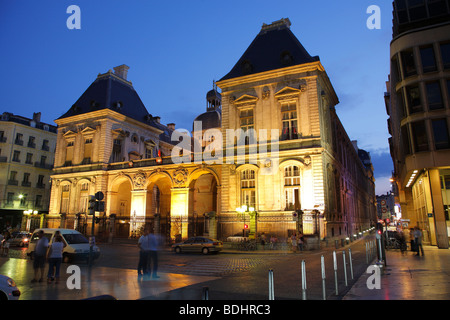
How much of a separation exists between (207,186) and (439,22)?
1208 inches

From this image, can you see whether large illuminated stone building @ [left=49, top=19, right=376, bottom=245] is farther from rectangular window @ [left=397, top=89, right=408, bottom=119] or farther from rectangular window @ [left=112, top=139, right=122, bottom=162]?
rectangular window @ [left=397, top=89, right=408, bottom=119]

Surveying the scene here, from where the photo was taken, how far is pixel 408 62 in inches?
1027

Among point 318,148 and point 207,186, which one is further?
point 207,186

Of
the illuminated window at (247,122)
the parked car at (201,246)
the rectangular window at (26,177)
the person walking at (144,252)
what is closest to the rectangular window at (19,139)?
the rectangular window at (26,177)

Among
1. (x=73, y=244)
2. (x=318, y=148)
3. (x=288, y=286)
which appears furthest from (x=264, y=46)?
(x=288, y=286)

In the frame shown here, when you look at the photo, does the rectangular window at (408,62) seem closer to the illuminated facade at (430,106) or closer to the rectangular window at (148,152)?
the illuminated facade at (430,106)

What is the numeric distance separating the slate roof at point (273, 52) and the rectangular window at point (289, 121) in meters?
4.19

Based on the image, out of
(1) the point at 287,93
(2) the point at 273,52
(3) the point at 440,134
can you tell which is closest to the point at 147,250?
(1) the point at 287,93

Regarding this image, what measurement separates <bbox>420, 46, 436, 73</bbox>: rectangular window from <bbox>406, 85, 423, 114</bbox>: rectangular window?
150 centimetres

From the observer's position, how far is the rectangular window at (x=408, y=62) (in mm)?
25797

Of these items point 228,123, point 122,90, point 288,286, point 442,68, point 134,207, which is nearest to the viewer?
point 288,286
